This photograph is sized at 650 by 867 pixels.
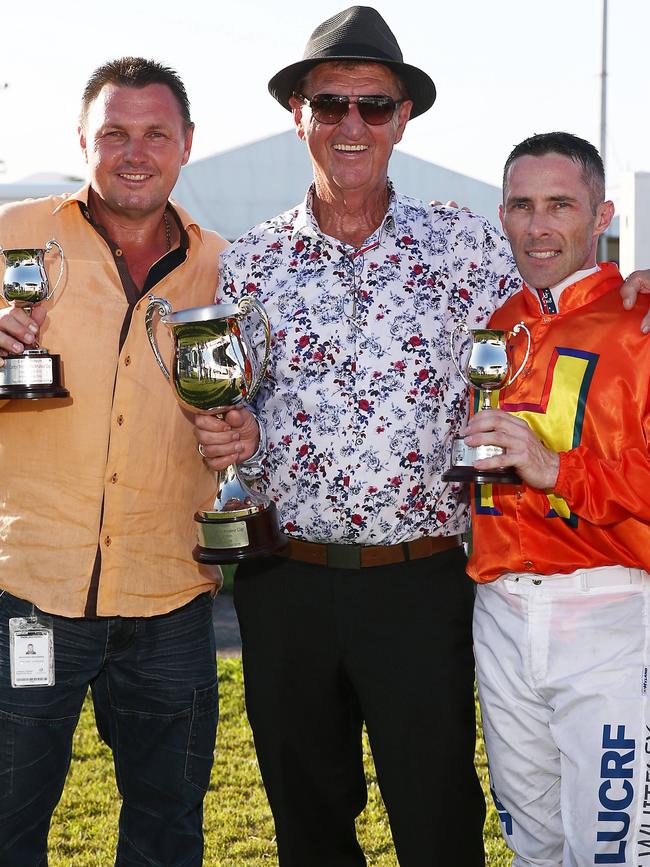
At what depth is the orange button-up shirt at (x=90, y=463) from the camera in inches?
124

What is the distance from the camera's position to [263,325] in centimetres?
319

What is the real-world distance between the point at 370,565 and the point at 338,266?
2.96 ft

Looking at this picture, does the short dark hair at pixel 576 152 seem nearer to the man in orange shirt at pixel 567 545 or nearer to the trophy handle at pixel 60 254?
the man in orange shirt at pixel 567 545

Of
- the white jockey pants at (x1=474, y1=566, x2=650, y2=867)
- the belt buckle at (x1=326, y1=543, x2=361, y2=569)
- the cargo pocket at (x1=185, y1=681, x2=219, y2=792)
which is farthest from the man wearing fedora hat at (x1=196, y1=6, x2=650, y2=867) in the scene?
the white jockey pants at (x1=474, y1=566, x2=650, y2=867)

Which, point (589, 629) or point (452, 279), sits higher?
point (452, 279)

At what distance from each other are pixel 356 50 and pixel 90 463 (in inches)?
56.8

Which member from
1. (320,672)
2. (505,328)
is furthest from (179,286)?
(320,672)

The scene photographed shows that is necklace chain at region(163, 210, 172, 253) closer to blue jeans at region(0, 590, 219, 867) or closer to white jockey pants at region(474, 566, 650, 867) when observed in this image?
blue jeans at region(0, 590, 219, 867)

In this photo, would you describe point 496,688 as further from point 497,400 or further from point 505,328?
point 505,328

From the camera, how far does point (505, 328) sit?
122 inches

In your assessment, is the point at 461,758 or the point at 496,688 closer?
the point at 496,688

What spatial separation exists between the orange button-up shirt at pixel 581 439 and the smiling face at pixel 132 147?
45.0 inches

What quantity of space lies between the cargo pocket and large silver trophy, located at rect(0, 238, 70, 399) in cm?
102

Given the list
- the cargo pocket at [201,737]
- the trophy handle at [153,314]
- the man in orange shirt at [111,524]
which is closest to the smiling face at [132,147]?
the man in orange shirt at [111,524]
